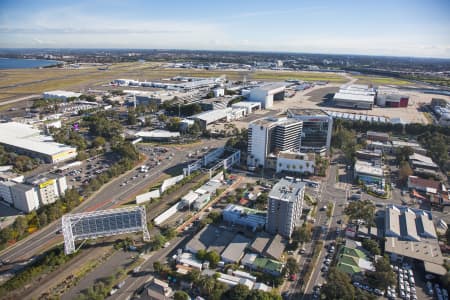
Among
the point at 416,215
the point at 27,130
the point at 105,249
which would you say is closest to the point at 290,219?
the point at 416,215

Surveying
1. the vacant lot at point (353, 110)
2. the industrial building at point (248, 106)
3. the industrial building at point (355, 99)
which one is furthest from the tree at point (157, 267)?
the industrial building at point (355, 99)

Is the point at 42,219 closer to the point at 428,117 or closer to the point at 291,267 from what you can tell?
the point at 291,267

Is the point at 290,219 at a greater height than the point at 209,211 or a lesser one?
greater

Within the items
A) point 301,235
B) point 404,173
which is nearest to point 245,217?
point 301,235

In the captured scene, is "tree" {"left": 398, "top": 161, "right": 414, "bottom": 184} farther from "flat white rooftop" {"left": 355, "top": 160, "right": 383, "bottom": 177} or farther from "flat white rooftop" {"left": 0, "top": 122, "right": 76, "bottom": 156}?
"flat white rooftop" {"left": 0, "top": 122, "right": 76, "bottom": 156}

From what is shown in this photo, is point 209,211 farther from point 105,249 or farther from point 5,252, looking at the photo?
point 5,252

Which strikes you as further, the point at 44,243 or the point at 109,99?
the point at 109,99

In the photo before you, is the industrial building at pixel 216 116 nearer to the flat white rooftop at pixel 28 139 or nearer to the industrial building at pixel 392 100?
the flat white rooftop at pixel 28 139
